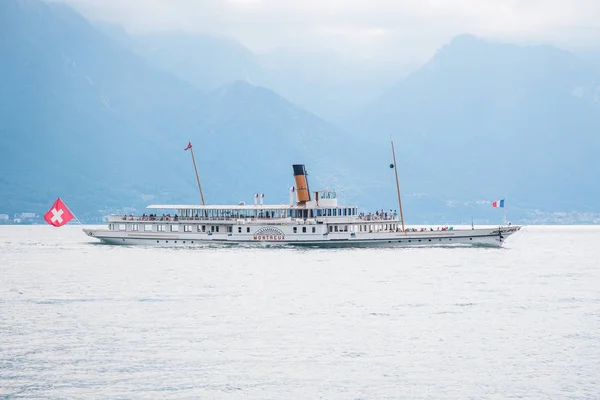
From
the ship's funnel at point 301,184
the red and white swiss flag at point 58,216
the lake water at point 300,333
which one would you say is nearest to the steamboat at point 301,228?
the ship's funnel at point 301,184

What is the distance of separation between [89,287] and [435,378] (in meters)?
45.6

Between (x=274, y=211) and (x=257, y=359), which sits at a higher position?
(x=274, y=211)

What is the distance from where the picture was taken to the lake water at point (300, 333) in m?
43.8

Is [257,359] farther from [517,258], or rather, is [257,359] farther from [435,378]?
[517,258]

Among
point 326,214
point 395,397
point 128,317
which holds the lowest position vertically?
point 395,397

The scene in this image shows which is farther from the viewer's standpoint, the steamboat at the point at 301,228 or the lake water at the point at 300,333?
the steamboat at the point at 301,228

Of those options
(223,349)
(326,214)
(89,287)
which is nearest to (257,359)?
(223,349)

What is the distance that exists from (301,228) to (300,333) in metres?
67.1

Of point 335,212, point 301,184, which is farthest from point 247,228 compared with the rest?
point 335,212

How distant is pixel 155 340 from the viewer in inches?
2144

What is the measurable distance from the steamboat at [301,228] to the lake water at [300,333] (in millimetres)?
22203

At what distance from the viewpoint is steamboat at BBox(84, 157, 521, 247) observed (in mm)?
123750

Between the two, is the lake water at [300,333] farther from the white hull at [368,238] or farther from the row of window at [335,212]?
the row of window at [335,212]

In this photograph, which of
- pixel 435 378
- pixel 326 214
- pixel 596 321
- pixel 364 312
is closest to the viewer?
pixel 435 378
